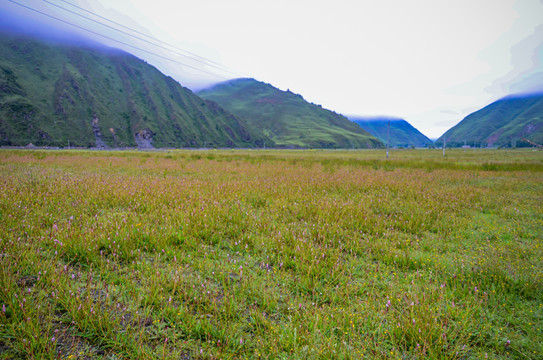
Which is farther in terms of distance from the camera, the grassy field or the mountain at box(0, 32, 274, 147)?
the mountain at box(0, 32, 274, 147)

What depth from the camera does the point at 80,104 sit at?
14300 centimetres

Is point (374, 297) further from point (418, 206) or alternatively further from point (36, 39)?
point (36, 39)

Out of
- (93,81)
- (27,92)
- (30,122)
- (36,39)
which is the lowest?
(30,122)

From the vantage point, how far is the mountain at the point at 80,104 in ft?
400

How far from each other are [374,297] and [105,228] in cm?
512

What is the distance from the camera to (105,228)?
189 inches

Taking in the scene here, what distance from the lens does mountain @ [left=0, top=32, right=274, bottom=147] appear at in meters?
122

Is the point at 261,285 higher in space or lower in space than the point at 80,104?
lower

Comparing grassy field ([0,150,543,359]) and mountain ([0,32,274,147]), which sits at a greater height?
mountain ([0,32,274,147])

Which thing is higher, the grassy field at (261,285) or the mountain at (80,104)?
the mountain at (80,104)

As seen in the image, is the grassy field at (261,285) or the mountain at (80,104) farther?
the mountain at (80,104)

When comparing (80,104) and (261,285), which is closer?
(261,285)

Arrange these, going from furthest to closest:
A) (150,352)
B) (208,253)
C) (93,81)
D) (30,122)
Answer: (93,81), (30,122), (208,253), (150,352)

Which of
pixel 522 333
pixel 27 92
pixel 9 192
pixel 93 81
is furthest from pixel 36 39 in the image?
pixel 522 333
